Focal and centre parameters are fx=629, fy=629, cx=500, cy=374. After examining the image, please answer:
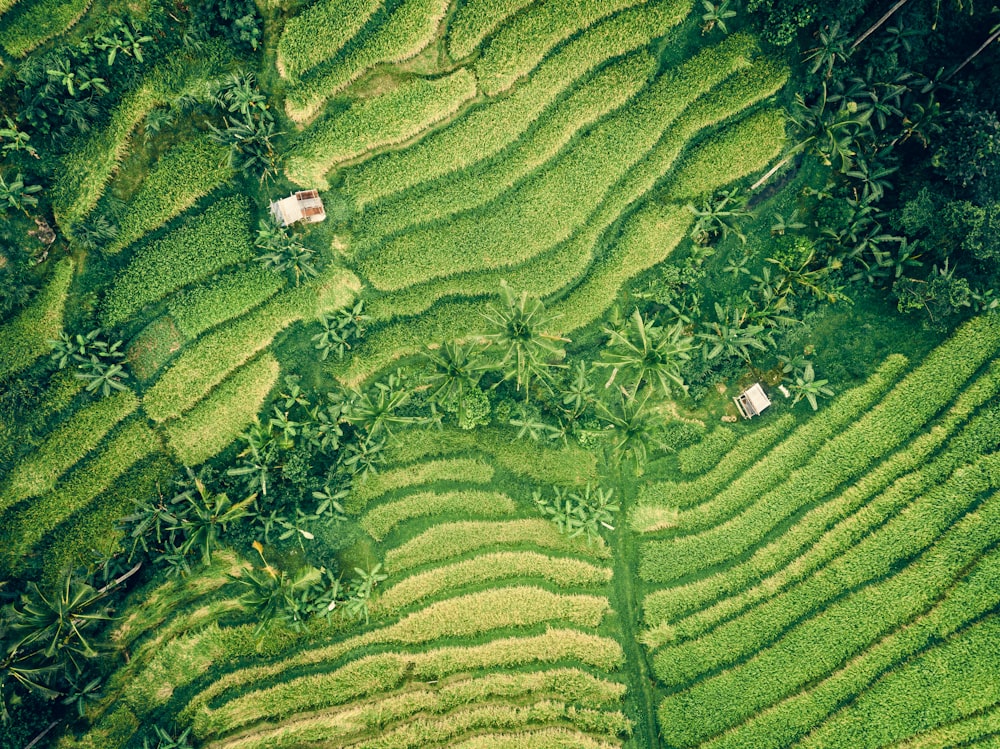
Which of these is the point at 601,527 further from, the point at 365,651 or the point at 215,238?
the point at 215,238

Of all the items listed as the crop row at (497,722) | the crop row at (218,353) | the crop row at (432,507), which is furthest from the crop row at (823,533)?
the crop row at (218,353)

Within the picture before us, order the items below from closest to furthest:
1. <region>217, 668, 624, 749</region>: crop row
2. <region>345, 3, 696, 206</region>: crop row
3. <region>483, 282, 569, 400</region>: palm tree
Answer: <region>483, 282, 569, 400</region>: palm tree, <region>217, 668, 624, 749</region>: crop row, <region>345, 3, 696, 206</region>: crop row

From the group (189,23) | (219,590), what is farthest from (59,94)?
(219,590)

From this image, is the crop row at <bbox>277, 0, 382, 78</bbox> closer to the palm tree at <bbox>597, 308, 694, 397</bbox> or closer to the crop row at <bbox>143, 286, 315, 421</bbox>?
the crop row at <bbox>143, 286, 315, 421</bbox>

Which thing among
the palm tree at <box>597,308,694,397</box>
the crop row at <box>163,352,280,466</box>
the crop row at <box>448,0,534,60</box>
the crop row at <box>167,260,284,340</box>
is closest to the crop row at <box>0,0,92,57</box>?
the crop row at <box>167,260,284,340</box>

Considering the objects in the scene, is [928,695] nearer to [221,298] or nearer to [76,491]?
[221,298]

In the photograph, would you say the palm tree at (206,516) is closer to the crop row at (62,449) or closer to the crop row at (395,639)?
the crop row at (62,449)

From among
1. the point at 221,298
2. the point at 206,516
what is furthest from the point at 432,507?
the point at 221,298
